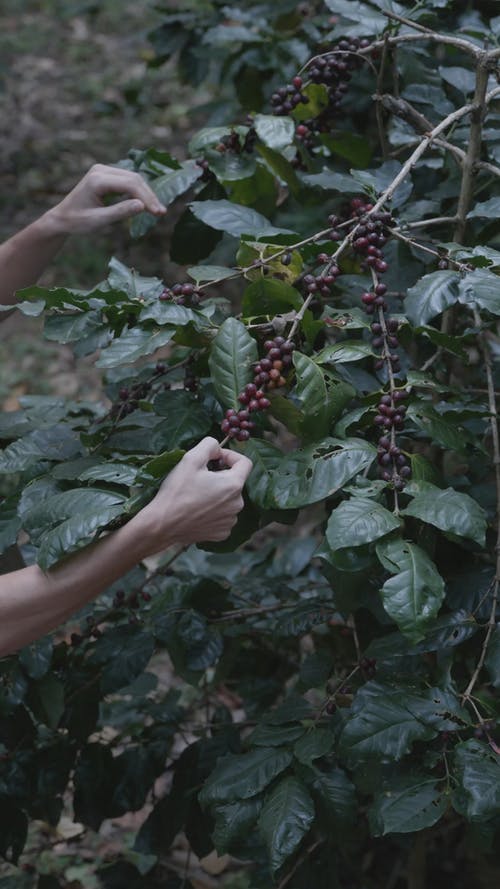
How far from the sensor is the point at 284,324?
1.34m

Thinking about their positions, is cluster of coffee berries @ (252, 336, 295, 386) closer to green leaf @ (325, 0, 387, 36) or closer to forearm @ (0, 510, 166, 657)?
forearm @ (0, 510, 166, 657)

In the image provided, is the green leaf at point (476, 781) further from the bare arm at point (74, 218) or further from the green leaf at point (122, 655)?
the bare arm at point (74, 218)

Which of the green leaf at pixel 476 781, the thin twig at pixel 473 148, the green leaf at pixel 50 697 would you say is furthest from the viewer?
the green leaf at pixel 50 697

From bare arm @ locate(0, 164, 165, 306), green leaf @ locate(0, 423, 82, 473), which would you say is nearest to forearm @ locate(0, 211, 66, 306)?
bare arm @ locate(0, 164, 165, 306)

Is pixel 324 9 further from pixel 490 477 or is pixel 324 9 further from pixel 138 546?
pixel 138 546

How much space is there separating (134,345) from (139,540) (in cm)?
25

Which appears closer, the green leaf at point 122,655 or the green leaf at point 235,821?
the green leaf at point 235,821

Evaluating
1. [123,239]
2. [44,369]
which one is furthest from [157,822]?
[123,239]

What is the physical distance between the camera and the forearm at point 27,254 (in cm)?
177

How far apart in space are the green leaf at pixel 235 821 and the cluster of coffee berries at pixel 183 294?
64 cm

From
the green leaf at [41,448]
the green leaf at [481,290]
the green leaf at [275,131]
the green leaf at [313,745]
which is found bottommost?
the green leaf at [313,745]

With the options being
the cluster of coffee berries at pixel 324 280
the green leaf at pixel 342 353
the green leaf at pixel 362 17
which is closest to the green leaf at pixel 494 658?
the green leaf at pixel 342 353

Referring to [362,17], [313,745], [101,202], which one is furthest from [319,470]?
[362,17]

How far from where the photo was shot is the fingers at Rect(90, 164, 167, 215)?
5.30 feet
